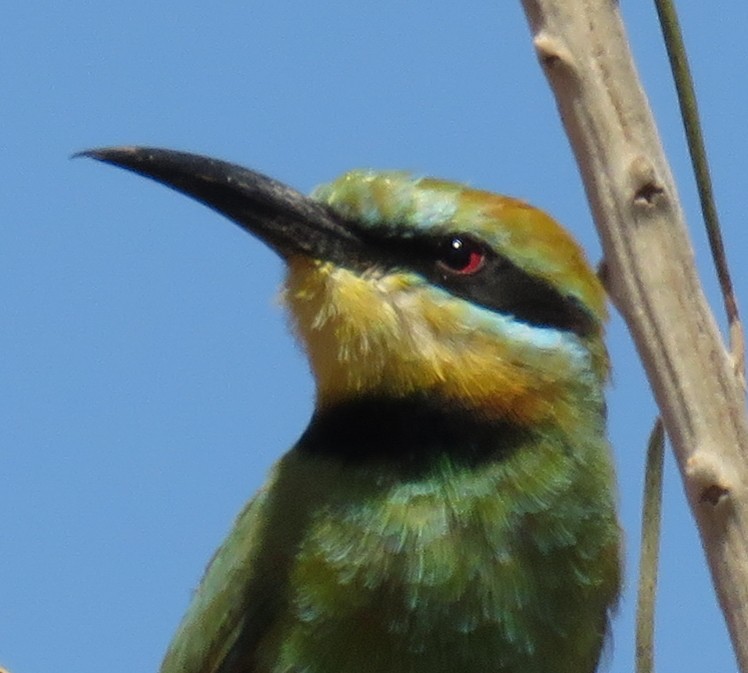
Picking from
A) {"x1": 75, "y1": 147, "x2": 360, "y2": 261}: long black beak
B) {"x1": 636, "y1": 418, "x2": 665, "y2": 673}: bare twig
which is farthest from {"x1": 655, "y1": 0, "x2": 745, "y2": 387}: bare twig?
{"x1": 75, "y1": 147, "x2": 360, "y2": 261}: long black beak

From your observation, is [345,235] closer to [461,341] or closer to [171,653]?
[461,341]

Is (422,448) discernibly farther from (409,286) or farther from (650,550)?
(650,550)

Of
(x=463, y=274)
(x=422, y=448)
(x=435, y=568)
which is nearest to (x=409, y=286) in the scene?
(x=463, y=274)

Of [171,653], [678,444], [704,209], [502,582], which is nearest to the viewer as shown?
[678,444]

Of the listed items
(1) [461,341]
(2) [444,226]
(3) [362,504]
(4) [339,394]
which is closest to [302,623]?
(3) [362,504]

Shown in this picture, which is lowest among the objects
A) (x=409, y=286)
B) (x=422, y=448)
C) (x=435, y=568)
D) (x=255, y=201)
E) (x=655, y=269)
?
(x=435, y=568)

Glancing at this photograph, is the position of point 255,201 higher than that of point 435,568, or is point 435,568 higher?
point 255,201

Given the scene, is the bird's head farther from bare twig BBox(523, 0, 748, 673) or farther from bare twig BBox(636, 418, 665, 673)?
bare twig BBox(523, 0, 748, 673)
